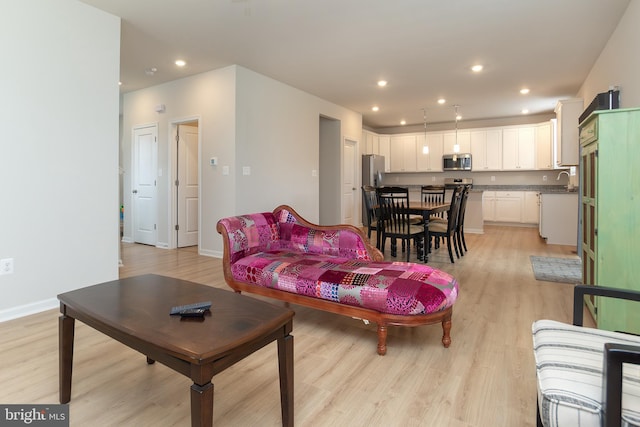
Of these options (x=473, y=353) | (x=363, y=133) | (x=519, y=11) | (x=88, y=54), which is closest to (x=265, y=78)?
(x=88, y=54)

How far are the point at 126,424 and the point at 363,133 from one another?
7923 mm

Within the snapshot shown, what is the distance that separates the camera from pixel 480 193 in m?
7.02

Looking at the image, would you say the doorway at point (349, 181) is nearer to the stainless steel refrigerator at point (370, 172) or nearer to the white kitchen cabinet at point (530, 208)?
the stainless steel refrigerator at point (370, 172)

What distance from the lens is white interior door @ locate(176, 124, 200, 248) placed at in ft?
18.3

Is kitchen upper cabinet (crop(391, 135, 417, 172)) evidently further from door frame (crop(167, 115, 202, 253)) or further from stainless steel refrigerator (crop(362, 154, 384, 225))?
door frame (crop(167, 115, 202, 253))

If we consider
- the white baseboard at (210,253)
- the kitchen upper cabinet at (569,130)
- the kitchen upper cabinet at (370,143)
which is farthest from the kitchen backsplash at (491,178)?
the white baseboard at (210,253)

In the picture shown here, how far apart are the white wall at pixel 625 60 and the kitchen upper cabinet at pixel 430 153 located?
4.60m

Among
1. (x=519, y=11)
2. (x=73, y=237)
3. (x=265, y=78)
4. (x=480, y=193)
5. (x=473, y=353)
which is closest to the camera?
(x=473, y=353)

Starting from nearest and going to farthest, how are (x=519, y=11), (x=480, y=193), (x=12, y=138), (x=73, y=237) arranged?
(x=12, y=138) → (x=73, y=237) → (x=519, y=11) → (x=480, y=193)

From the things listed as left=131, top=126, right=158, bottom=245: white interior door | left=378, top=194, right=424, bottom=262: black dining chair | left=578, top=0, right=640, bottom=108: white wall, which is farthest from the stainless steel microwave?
left=131, top=126, right=158, bottom=245: white interior door

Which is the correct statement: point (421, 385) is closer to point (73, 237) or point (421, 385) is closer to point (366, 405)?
point (366, 405)

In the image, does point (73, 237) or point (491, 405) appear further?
point (73, 237)

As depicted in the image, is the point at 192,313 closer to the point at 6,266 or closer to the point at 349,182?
the point at 6,266

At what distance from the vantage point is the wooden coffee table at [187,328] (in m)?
1.05
